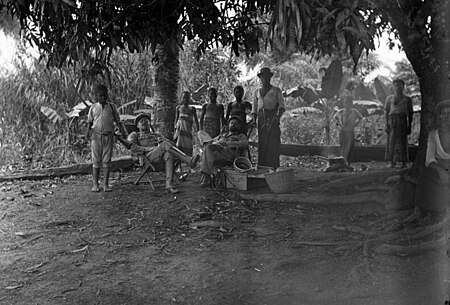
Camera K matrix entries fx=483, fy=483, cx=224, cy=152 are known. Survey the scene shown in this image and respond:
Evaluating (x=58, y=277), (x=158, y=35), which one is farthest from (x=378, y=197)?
(x=58, y=277)

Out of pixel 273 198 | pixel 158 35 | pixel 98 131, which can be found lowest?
pixel 273 198

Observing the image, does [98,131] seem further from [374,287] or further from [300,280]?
[374,287]

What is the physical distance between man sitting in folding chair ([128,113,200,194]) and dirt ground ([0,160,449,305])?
409 millimetres

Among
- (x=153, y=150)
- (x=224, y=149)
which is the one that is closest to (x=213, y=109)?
(x=224, y=149)

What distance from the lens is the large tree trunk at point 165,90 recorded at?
27.9 ft

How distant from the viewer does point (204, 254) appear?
4508mm

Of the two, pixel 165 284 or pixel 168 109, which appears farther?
pixel 168 109

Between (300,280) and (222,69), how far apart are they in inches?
446

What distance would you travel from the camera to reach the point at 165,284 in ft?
12.6

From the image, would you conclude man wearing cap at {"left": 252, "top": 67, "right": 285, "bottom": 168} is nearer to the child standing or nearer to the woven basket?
the woven basket

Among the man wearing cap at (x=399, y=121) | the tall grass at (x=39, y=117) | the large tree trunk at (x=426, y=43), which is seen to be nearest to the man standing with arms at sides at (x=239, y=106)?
the man wearing cap at (x=399, y=121)

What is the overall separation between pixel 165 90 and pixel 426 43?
496 centimetres

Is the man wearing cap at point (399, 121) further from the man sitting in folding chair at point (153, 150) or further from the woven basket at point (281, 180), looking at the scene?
the man sitting in folding chair at point (153, 150)

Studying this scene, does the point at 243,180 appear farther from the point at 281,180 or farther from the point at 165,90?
the point at 165,90
